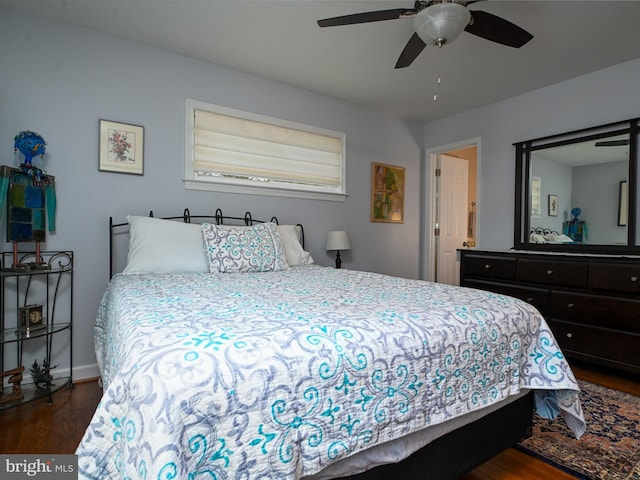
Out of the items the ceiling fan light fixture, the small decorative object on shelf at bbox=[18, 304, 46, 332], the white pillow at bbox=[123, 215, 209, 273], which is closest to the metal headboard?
the white pillow at bbox=[123, 215, 209, 273]

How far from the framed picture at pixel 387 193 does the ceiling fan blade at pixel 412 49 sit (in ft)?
5.93

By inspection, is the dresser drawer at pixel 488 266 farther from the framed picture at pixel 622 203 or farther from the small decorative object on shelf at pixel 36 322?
the small decorative object on shelf at pixel 36 322

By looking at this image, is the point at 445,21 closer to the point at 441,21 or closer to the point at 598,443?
the point at 441,21

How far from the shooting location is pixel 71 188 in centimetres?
249

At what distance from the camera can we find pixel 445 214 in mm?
4645

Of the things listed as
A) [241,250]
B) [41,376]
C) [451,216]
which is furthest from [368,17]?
[451,216]

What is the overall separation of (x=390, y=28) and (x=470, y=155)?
375 centimetres

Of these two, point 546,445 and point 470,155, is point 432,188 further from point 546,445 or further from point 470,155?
point 546,445

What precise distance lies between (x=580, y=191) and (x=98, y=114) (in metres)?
4.04

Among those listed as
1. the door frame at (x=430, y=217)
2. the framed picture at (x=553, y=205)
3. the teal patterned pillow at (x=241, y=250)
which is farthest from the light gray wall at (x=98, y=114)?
the framed picture at (x=553, y=205)

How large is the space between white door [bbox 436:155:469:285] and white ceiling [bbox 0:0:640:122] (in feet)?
4.02

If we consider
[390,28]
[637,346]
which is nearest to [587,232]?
[637,346]

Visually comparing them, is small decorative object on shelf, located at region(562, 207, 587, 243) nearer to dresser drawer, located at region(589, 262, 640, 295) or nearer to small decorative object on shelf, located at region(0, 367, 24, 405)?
dresser drawer, located at region(589, 262, 640, 295)

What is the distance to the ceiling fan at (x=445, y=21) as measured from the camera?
1.73 m
